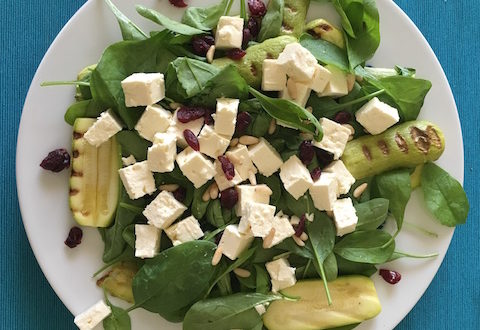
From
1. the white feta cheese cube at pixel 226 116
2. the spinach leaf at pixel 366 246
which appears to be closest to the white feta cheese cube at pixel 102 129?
the white feta cheese cube at pixel 226 116

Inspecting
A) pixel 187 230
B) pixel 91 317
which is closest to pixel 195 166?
pixel 187 230

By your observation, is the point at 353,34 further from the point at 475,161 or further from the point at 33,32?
the point at 33,32

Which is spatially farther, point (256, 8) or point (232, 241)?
point (256, 8)

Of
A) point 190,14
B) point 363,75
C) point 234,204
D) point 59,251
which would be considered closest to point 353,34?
point 363,75

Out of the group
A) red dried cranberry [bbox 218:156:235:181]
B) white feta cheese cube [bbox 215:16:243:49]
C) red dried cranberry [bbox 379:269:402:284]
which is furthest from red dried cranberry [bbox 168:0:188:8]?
red dried cranberry [bbox 379:269:402:284]

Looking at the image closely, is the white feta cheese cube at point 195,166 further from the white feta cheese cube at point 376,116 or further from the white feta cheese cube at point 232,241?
the white feta cheese cube at point 376,116

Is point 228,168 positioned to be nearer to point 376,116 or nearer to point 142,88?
point 142,88
